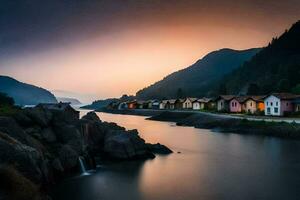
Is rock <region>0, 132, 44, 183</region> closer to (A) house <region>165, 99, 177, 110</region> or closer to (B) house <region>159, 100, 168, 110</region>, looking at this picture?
(A) house <region>165, 99, 177, 110</region>

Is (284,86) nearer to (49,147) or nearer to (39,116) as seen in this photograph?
(39,116)

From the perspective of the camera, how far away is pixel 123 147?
4638 centimetres

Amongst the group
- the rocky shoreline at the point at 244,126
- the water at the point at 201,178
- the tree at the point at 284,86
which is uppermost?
the tree at the point at 284,86

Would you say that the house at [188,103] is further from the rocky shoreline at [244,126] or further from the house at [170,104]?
the rocky shoreline at [244,126]

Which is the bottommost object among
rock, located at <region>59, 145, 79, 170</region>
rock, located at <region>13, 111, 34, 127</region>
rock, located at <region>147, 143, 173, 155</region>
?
rock, located at <region>147, 143, 173, 155</region>

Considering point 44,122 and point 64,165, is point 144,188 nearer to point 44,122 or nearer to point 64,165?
point 64,165

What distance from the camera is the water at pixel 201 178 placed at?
3069cm


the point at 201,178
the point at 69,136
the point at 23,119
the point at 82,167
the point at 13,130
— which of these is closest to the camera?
the point at 13,130

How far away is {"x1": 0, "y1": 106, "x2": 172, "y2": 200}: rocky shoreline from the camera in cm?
2133

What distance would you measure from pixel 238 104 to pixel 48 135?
8085 centimetres

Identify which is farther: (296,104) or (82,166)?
(296,104)

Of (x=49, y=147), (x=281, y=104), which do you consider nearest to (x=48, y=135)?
(x=49, y=147)

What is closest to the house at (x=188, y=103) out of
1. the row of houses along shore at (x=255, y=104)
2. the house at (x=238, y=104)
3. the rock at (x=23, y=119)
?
the row of houses along shore at (x=255, y=104)

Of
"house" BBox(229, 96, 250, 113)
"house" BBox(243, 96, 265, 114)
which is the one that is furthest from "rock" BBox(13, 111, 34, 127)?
"house" BBox(229, 96, 250, 113)
